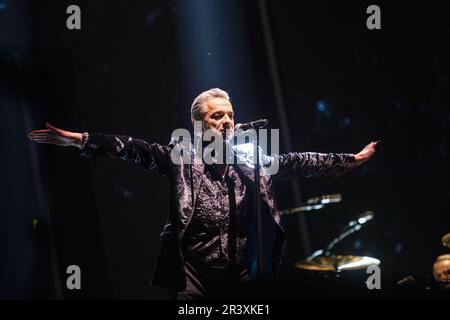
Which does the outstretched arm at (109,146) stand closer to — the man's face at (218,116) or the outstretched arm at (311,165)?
the man's face at (218,116)

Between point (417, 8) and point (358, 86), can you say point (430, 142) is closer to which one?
point (358, 86)

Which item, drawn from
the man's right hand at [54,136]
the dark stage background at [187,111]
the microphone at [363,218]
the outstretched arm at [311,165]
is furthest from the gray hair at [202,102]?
the microphone at [363,218]

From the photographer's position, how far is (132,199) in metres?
4.84

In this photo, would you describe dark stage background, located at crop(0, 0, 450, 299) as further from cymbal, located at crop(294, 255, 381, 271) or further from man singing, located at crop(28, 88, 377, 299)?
man singing, located at crop(28, 88, 377, 299)

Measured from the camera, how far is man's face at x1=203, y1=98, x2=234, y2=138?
120 inches

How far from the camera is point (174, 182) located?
116 inches

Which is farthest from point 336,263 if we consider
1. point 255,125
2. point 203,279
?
point 255,125

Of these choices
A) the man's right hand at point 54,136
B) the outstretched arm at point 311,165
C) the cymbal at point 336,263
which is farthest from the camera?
the cymbal at point 336,263

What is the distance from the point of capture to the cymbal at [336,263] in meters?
4.34

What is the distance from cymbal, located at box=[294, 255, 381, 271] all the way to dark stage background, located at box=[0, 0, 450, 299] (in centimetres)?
27

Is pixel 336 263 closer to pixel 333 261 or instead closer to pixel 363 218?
pixel 333 261

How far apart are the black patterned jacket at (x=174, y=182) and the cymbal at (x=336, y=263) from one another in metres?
1.44

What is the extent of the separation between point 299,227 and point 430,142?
1354 mm
